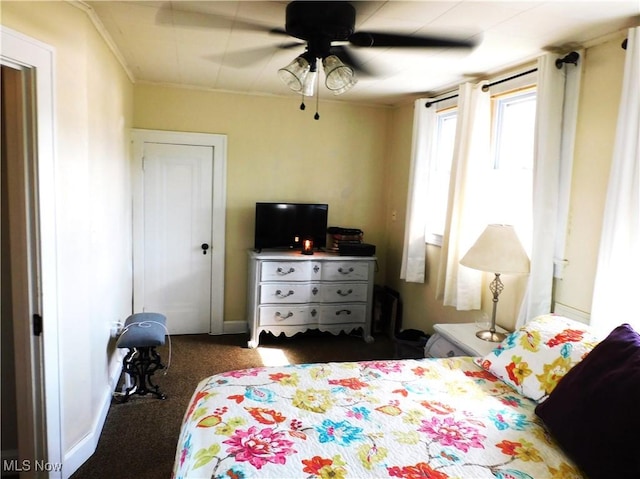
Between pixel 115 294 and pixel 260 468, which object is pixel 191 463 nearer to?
pixel 260 468

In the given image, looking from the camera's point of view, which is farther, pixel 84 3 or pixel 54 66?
pixel 84 3

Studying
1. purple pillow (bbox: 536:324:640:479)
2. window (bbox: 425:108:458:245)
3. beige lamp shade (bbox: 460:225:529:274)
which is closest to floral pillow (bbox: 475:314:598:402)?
purple pillow (bbox: 536:324:640:479)

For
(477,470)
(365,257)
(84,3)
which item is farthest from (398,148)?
(477,470)

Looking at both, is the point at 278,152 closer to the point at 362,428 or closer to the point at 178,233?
the point at 178,233

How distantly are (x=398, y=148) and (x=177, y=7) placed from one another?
2.71 metres

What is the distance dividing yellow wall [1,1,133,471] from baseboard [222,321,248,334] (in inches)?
58.0

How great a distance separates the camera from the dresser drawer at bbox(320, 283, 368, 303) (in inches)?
157

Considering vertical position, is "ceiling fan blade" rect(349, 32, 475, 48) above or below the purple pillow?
above

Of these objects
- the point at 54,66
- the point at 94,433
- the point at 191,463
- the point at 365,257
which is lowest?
the point at 94,433

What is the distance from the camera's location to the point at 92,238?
7.57 feet

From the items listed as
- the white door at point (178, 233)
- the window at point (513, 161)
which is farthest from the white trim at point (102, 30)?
the window at point (513, 161)

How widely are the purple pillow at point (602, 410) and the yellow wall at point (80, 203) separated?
2.14m

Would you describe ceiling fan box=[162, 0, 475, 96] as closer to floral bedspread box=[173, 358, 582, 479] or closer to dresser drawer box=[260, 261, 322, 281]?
floral bedspread box=[173, 358, 582, 479]

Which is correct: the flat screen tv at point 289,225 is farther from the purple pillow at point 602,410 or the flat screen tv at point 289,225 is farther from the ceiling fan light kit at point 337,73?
the purple pillow at point 602,410
